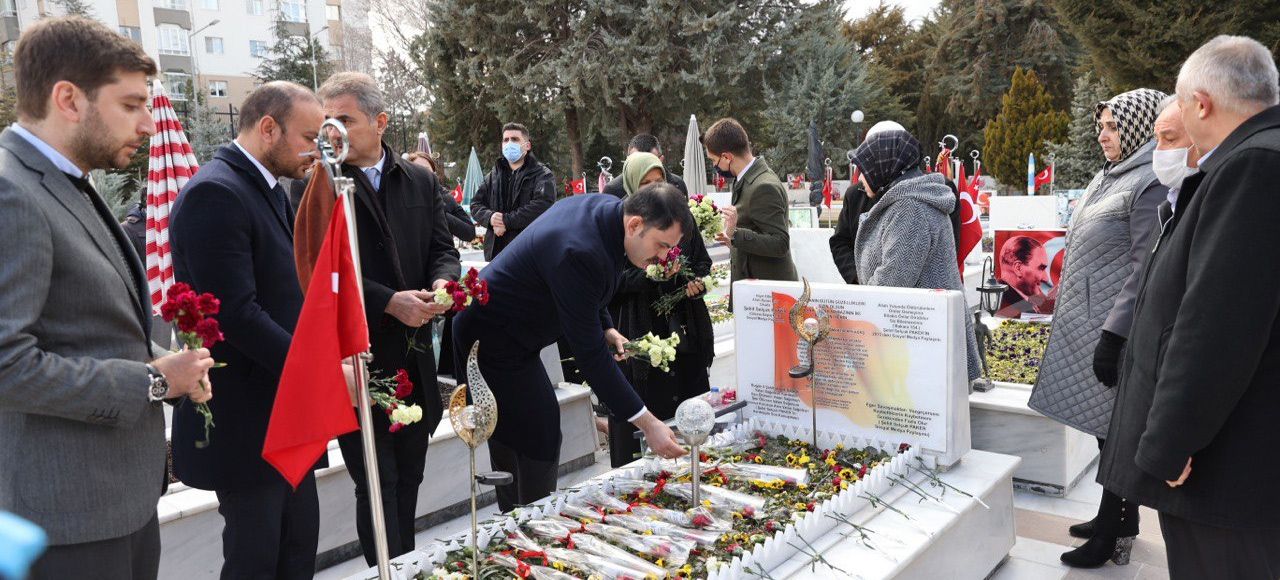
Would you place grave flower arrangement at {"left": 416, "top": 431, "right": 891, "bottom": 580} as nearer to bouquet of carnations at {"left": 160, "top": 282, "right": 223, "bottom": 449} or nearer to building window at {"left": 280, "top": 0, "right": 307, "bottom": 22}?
bouquet of carnations at {"left": 160, "top": 282, "right": 223, "bottom": 449}

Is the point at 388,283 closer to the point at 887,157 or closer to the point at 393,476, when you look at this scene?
the point at 393,476

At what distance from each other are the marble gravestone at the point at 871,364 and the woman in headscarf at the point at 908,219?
39cm

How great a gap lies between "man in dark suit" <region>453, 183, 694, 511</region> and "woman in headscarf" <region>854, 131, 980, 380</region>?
1228mm

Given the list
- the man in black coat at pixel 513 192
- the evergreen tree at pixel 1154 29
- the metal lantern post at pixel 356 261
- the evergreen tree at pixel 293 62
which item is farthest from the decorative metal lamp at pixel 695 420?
the evergreen tree at pixel 293 62

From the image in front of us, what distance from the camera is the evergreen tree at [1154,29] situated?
15977mm

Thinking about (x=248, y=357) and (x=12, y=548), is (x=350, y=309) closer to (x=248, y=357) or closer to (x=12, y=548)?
(x=248, y=357)

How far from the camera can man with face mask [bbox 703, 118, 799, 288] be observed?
443 cm

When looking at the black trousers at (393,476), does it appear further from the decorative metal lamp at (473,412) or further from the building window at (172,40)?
the building window at (172,40)

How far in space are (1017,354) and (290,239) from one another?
16.5ft

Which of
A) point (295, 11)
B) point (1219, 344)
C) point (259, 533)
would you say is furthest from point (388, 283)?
point (295, 11)

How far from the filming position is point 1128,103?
3.40 m

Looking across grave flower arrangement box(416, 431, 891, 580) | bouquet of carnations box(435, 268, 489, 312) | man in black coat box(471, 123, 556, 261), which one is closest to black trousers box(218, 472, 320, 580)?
grave flower arrangement box(416, 431, 891, 580)

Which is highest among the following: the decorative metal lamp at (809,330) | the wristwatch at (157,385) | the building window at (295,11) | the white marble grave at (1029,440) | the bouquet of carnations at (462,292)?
the building window at (295,11)

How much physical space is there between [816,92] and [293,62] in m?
19.5
